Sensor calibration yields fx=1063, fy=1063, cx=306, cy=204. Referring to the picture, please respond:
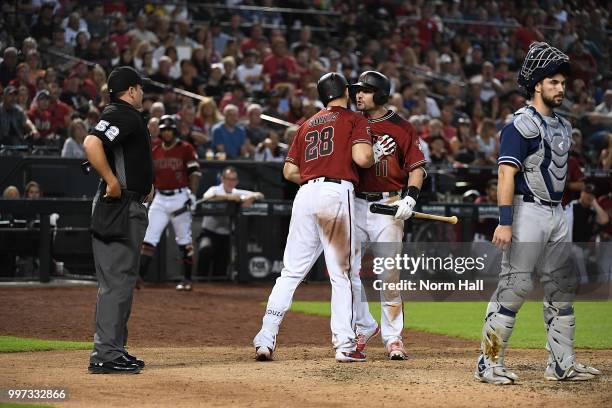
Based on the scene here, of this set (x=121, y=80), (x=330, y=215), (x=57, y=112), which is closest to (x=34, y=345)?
(x=121, y=80)

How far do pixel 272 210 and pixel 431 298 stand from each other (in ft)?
10.2

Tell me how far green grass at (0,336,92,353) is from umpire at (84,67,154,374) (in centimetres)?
185

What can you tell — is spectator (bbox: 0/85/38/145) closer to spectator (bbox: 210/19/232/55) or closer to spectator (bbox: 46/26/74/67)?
spectator (bbox: 46/26/74/67)

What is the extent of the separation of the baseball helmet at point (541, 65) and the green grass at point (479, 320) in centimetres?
343

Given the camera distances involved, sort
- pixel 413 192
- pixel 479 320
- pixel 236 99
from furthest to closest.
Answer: pixel 236 99 < pixel 479 320 < pixel 413 192

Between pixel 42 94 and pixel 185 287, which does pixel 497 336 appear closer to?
pixel 185 287

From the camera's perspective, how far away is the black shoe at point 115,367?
7598 millimetres

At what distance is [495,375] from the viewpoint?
7172 millimetres

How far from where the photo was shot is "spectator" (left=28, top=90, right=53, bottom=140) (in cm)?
1658

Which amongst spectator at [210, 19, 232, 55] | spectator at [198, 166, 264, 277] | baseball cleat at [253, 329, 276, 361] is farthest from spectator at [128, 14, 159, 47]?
baseball cleat at [253, 329, 276, 361]

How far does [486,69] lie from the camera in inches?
922

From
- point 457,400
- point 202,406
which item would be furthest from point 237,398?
point 457,400

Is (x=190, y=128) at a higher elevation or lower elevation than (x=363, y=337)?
higher

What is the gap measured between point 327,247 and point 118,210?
165cm
